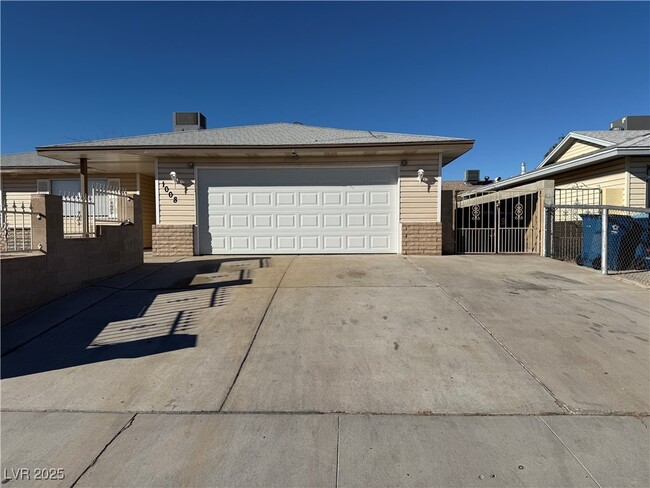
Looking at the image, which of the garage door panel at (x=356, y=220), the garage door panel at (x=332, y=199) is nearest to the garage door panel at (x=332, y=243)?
the garage door panel at (x=356, y=220)

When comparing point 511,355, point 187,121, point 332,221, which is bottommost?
point 511,355

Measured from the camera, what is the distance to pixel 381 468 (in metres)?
2.46

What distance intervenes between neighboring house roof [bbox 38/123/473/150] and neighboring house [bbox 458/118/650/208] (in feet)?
11.3

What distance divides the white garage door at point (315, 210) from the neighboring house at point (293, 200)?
1.2 inches

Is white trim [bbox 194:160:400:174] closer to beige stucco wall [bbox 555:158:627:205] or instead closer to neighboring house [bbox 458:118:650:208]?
neighboring house [bbox 458:118:650:208]

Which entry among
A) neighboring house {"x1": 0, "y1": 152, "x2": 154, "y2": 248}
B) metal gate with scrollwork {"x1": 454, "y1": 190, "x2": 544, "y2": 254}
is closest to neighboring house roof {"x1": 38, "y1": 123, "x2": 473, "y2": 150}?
metal gate with scrollwork {"x1": 454, "y1": 190, "x2": 544, "y2": 254}

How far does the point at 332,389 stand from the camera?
3.44 m

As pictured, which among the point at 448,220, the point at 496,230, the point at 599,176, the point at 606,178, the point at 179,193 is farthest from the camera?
the point at 599,176

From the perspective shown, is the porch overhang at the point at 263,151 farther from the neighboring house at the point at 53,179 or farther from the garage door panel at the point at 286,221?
the neighboring house at the point at 53,179

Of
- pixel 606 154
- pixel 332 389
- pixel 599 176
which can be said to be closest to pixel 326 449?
pixel 332 389

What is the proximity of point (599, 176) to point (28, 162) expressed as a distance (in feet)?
66.8

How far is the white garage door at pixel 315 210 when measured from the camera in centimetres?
1097

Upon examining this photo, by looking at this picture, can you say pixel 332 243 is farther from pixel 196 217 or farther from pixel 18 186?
pixel 18 186

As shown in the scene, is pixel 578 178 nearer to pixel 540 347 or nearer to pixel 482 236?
pixel 482 236
